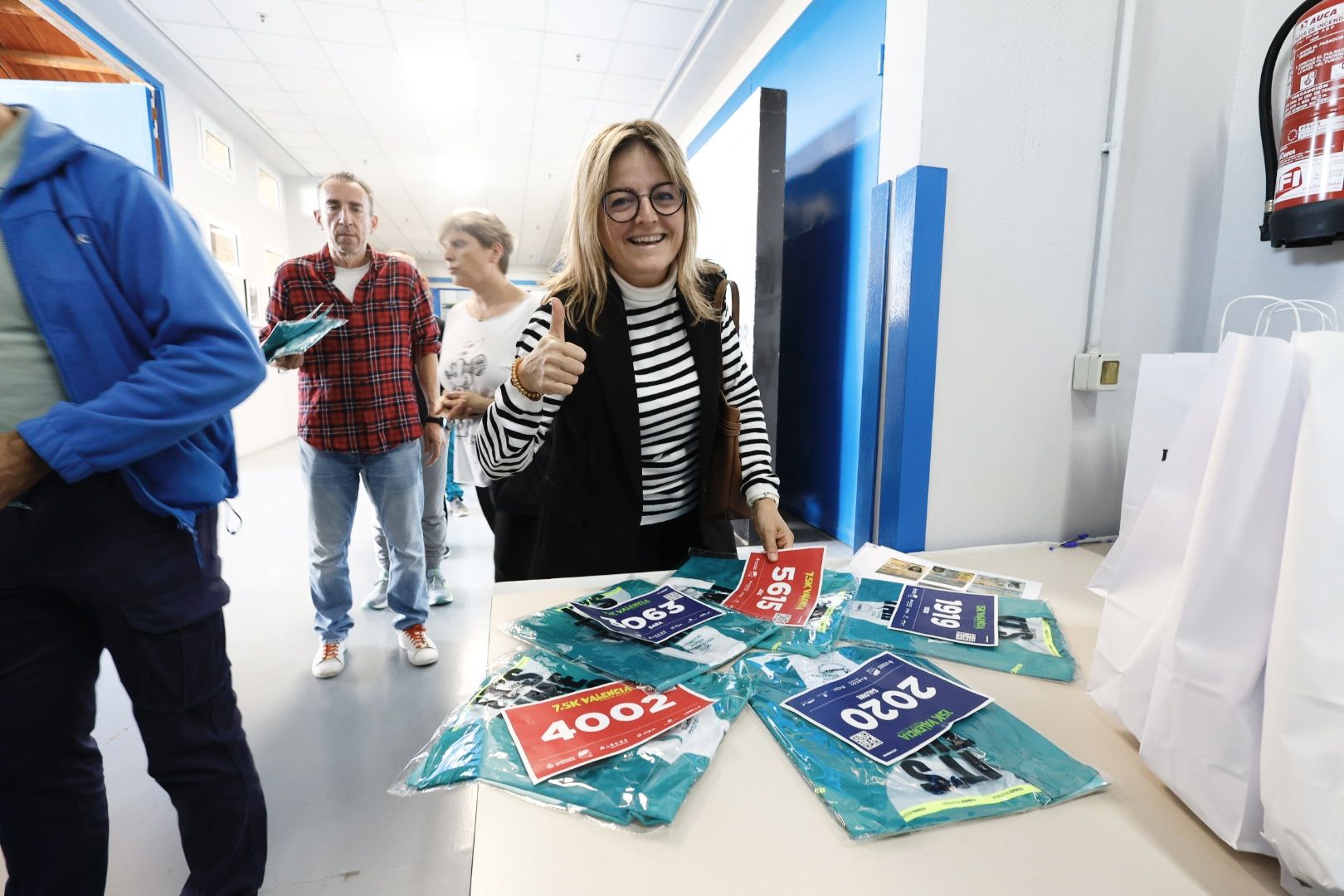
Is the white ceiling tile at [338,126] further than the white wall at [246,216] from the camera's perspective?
Yes

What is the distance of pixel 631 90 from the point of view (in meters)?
4.53

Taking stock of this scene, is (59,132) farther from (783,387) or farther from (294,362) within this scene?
(783,387)

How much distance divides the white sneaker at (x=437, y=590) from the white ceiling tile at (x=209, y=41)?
3.77m

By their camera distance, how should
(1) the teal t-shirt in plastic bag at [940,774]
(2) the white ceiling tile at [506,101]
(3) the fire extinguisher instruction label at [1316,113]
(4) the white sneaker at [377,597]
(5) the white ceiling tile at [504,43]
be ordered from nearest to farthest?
(1) the teal t-shirt in plastic bag at [940,774], (3) the fire extinguisher instruction label at [1316,113], (4) the white sneaker at [377,597], (5) the white ceiling tile at [504,43], (2) the white ceiling tile at [506,101]

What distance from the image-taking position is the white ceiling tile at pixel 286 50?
3.90m

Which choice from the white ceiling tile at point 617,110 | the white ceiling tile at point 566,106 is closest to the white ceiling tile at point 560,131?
the white ceiling tile at point 566,106

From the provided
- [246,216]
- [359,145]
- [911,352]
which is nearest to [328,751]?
[911,352]

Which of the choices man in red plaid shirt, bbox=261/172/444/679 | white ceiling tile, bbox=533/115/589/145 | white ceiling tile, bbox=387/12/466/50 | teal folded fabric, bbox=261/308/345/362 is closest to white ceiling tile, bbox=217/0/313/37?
white ceiling tile, bbox=387/12/466/50

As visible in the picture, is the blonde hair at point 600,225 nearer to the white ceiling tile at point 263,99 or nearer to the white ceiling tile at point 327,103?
the white ceiling tile at point 327,103

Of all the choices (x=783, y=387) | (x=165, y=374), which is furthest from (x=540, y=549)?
(x=783, y=387)

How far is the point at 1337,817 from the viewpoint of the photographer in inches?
16.1

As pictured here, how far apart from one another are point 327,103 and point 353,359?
168 inches

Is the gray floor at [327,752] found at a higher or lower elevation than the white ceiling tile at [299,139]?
lower

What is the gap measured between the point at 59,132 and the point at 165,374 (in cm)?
36
